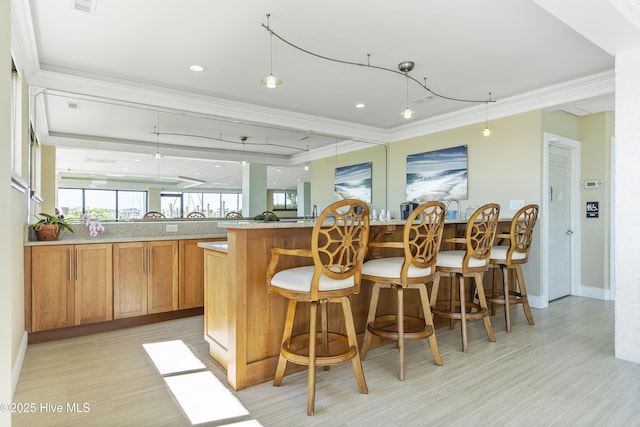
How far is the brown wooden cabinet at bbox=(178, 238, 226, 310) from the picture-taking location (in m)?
3.78

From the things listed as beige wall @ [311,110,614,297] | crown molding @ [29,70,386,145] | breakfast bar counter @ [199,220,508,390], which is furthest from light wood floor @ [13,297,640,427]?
crown molding @ [29,70,386,145]

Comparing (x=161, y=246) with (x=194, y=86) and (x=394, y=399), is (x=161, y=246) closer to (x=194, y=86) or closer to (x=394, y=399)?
(x=194, y=86)

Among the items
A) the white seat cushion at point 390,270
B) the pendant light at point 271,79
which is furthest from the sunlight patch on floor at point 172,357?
the pendant light at point 271,79

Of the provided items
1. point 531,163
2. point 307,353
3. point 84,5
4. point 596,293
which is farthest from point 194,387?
point 596,293

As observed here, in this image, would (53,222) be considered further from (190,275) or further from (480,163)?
(480,163)

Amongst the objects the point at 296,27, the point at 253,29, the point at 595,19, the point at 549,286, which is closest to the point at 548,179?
the point at 549,286

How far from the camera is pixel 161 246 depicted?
3660 mm

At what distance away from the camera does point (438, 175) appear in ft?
17.5

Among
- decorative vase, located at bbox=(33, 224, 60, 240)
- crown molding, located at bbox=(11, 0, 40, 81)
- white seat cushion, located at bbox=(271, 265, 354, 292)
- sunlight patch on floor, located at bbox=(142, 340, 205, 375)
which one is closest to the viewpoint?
white seat cushion, located at bbox=(271, 265, 354, 292)

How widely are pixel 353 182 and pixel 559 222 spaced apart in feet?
10.2

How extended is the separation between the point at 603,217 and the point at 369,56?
12.2 ft

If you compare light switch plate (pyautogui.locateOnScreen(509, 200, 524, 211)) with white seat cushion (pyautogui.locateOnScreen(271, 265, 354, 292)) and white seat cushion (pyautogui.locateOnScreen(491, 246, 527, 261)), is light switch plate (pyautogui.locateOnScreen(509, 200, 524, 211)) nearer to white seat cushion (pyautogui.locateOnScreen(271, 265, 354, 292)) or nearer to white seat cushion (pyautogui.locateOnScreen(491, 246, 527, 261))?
white seat cushion (pyautogui.locateOnScreen(491, 246, 527, 261))

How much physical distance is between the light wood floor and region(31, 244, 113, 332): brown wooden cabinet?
224mm

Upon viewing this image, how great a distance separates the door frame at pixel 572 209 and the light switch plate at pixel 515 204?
23cm
